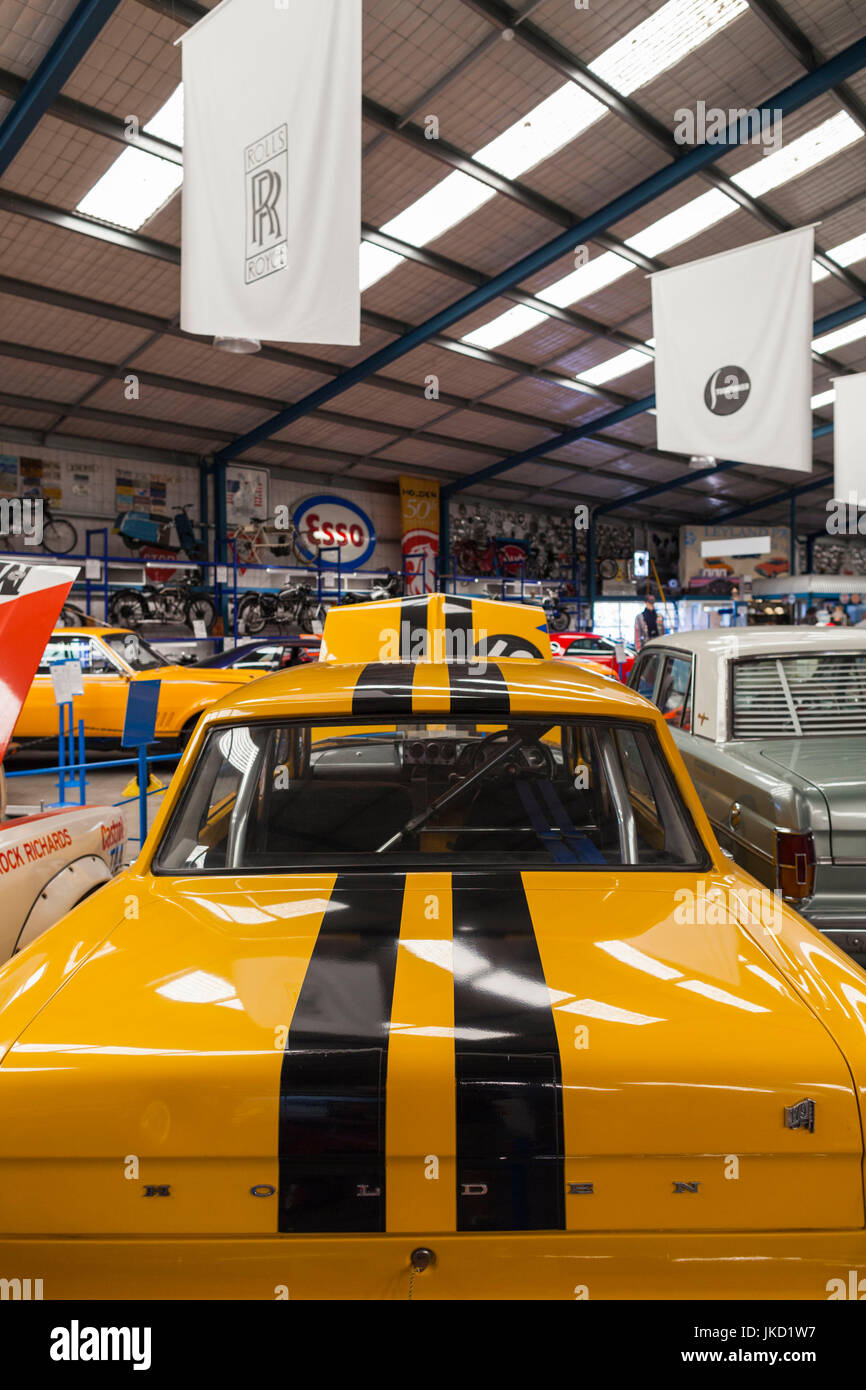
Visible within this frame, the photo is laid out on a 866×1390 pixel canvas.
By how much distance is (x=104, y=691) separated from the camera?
8.84 m

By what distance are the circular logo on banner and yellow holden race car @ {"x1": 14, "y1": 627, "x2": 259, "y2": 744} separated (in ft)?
18.5

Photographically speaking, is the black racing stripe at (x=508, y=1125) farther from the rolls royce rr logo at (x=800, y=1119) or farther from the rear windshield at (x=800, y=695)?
the rear windshield at (x=800, y=695)

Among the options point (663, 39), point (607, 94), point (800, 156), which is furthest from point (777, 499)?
point (663, 39)

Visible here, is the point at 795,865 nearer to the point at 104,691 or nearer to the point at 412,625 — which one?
the point at 412,625

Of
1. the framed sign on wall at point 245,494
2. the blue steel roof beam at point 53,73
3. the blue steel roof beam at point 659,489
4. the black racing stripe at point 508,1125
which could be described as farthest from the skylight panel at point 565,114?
the blue steel roof beam at point 659,489

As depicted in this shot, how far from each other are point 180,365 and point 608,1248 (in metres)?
15.4

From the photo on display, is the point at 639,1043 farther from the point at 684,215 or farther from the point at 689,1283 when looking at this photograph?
the point at 684,215

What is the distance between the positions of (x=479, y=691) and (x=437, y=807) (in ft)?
1.11

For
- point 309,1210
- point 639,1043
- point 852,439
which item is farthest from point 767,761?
point 852,439

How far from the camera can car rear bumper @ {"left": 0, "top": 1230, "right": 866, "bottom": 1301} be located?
4.05ft

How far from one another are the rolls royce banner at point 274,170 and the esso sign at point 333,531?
13703 millimetres

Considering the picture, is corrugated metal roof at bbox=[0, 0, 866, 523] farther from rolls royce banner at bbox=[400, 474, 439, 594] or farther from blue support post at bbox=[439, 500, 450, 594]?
blue support post at bbox=[439, 500, 450, 594]

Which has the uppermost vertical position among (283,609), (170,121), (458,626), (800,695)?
(170,121)

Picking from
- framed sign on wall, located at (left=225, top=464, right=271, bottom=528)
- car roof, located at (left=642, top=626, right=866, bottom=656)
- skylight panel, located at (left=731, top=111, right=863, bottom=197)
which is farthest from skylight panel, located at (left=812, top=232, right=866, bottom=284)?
car roof, located at (left=642, top=626, right=866, bottom=656)
